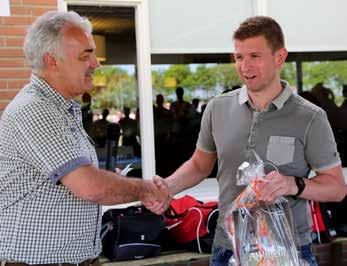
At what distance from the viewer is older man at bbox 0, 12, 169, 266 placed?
225 cm

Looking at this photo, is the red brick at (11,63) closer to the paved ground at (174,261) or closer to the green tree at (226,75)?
the paved ground at (174,261)

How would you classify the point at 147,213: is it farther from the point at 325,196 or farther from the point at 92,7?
the point at 325,196

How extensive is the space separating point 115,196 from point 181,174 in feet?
2.37

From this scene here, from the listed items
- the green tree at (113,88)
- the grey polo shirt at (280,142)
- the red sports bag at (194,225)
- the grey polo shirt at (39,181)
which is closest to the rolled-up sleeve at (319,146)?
the grey polo shirt at (280,142)

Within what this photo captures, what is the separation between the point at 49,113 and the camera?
90.4 inches

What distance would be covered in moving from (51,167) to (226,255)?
1.02 metres

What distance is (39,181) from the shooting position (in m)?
2.30

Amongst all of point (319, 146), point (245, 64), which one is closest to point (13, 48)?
point (245, 64)

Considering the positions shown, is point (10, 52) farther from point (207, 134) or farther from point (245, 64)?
point (245, 64)

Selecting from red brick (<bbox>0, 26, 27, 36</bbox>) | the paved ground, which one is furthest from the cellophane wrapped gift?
red brick (<bbox>0, 26, 27, 36</bbox>)

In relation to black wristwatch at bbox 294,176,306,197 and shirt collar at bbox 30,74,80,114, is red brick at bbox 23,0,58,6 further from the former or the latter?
black wristwatch at bbox 294,176,306,197

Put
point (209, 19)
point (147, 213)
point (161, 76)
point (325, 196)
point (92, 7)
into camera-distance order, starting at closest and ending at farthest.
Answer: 1. point (325, 196)
2. point (147, 213)
3. point (92, 7)
4. point (209, 19)
5. point (161, 76)

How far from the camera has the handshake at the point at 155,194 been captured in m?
2.57

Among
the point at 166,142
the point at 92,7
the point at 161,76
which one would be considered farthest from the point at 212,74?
the point at 92,7
